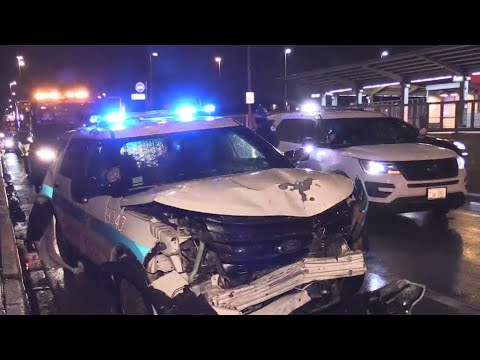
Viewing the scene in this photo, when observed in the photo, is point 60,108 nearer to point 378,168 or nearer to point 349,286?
point 378,168

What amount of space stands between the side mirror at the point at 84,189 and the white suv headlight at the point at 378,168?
456cm

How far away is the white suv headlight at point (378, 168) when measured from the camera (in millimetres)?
7727

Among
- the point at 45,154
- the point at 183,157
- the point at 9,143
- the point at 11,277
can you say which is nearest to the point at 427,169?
the point at 183,157

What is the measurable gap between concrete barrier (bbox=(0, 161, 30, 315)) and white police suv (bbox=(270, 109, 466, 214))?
4696 mm

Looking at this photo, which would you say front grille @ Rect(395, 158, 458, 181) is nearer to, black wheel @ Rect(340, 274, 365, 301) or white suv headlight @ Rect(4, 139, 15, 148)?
black wheel @ Rect(340, 274, 365, 301)

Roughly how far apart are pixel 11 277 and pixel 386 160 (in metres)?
5.29

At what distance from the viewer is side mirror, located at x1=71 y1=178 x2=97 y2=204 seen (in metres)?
4.73

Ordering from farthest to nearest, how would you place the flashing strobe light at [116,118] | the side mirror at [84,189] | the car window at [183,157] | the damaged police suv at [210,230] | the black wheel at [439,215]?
the black wheel at [439,215] < the flashing strobe light at [116,118] < the car window at [183,157] < the side mirror at [84,189] < the damaged police suv at [210,230]

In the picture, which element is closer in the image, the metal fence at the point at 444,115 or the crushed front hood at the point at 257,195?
the crushed front hood at the point at 257,195

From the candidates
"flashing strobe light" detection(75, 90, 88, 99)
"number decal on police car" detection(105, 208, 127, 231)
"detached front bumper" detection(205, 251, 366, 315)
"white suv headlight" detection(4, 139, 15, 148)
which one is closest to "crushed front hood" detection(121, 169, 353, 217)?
"number decal on police car" detection(105, 208, 127, 231)

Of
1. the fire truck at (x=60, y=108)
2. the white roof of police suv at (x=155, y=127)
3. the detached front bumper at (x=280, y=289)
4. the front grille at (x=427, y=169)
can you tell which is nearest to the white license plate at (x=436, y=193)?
the front grille at (x=427, y=169)

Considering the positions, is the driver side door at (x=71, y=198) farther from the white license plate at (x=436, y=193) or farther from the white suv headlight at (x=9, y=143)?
the white suv headlight at (x=9, y=143)
